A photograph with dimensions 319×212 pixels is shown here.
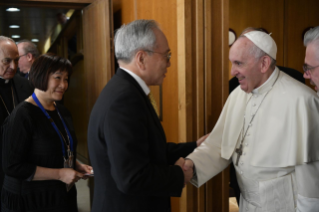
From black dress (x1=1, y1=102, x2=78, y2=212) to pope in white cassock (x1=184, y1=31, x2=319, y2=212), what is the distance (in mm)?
979

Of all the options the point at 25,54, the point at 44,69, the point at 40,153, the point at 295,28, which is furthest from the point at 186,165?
the point at 295,28

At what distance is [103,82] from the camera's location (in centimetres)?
420

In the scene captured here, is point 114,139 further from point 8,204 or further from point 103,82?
point 103,82

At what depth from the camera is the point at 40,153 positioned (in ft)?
7.62

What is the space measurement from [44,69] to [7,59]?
89cm

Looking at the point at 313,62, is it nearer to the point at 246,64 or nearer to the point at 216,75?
the point at 246,64

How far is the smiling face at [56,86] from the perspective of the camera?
2473 mm

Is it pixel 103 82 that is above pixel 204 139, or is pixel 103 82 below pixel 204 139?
above

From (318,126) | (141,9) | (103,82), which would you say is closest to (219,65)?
(318,126)

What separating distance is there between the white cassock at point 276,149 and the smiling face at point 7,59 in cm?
202

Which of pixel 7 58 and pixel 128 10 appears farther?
pixel 128 10

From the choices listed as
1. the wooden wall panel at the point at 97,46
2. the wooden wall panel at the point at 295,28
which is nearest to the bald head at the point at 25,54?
the wooden wall panel at the point at 97,46

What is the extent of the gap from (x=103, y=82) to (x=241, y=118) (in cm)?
229

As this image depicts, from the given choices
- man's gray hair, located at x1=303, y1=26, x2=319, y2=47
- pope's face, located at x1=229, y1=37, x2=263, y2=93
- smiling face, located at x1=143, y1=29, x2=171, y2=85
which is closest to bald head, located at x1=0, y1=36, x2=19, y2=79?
smiling face, located at x1=143, y1=29, x2=171, y2=85
